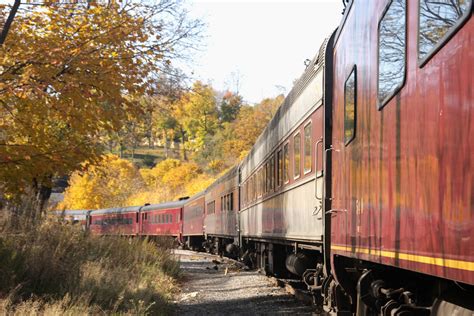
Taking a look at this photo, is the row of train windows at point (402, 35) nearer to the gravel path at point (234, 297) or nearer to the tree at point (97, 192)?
the gravel path at point (234, 297)

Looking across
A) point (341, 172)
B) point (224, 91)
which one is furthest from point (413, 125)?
point (224, 91)

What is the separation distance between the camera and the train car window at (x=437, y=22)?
2.86 m

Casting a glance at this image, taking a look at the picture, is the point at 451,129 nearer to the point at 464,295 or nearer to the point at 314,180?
the point at 464,295

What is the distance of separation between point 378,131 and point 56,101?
610 cm

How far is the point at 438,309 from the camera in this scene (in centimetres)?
388

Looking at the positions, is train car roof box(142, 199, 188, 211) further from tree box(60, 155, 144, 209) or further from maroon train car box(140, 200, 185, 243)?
tree box(60, 155, 144, 209)

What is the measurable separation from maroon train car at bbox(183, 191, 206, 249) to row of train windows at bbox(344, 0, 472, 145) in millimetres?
27911

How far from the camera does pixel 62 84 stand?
938 centimetres

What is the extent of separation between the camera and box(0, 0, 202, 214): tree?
932 cm

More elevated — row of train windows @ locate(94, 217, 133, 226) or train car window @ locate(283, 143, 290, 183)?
train car window @ locate(283, 143, 290, 183)

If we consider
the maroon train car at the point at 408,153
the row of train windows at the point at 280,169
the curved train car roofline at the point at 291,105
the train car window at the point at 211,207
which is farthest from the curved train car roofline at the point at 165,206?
the maroon train car at the point at 408,153

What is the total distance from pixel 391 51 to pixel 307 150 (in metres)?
4.51

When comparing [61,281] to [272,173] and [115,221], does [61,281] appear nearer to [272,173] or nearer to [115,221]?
[272,173]

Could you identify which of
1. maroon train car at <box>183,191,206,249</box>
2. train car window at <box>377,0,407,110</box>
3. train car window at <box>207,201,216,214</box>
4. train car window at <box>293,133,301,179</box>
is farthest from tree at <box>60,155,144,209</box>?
train car window at <box>377,0,407,110</box>
